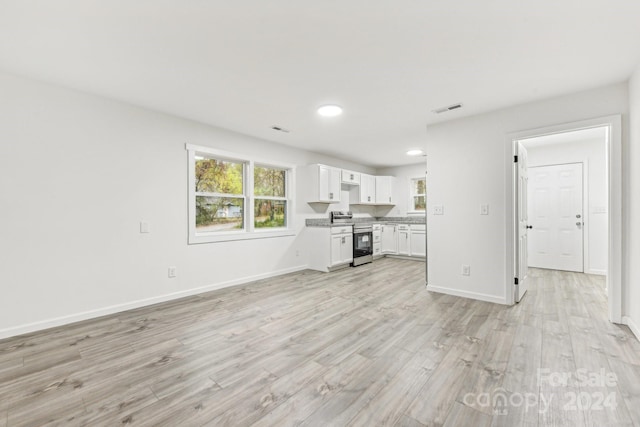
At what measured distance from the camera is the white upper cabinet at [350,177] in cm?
623

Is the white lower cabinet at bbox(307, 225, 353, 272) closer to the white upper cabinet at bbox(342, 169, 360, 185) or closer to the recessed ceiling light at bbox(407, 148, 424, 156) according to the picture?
the white upper cabinet at bbox(342, 169, 360, 185)

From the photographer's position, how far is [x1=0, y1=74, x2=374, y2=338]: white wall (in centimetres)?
252

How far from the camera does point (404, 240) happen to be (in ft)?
21.8

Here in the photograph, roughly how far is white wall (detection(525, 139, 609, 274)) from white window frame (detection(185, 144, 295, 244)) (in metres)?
5.33

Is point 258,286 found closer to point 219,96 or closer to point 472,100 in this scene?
point 219,96

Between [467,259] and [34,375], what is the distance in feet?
14.3

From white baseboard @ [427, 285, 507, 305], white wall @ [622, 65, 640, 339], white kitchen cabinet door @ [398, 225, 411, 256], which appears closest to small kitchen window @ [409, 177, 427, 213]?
white kitchen cabinet door @ [398, 225, 411, 256]

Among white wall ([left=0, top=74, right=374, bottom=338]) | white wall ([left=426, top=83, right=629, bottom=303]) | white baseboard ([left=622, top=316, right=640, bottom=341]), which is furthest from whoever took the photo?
white wall ([left=426, top=83, right=629, bottom=303])

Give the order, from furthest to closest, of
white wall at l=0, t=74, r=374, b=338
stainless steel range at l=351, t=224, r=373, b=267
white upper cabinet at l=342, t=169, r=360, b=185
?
1. white upper cabinet at l=342, t=169, r=360, b=185
2. stainless steel range at l=351, t=224, r=373, b=267
3. white wall at l=0, t=74, r=374, b=338

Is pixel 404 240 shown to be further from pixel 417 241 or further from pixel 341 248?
pixel 341 248

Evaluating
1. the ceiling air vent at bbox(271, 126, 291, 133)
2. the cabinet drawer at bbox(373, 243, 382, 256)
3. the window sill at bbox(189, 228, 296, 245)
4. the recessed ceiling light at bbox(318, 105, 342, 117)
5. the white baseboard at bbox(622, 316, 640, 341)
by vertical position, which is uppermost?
the ceiling air vent at bbox(271, 126, 291, 133)

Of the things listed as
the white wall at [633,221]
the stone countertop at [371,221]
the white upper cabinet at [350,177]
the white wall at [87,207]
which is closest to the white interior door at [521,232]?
the white wall at [633,221]

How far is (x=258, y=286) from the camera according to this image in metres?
4.16

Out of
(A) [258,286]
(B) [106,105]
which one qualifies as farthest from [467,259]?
(B) [106,105]
